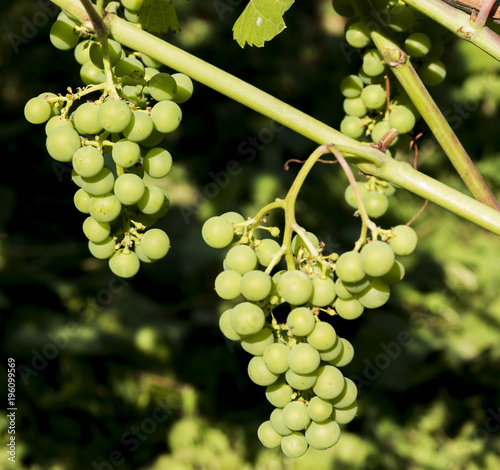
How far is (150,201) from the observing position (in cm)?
85

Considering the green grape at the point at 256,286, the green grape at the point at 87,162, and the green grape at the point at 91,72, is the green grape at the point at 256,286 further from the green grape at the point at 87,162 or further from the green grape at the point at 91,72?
the green grape at the point at 91,72

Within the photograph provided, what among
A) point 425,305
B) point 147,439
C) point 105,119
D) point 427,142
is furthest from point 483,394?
point 105,119

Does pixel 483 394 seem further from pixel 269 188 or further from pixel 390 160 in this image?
pixel 390 160

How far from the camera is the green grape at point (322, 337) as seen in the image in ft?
2.63

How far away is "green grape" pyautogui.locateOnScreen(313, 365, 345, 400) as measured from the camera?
2.72 feet

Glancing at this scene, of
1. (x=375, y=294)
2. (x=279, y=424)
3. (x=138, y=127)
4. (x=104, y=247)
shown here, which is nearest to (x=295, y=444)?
(x=279, y=424)

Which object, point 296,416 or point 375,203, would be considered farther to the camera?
point 375,203

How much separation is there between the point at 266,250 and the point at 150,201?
0.18m

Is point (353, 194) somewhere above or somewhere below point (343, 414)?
above

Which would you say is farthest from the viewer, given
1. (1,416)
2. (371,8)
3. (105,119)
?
(1,416)

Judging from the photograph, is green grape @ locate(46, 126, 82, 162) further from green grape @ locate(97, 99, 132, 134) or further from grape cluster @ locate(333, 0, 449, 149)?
grape cluster @ locate(333, 0, 449, 149)

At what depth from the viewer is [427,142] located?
301cm

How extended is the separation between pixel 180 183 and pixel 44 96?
2.12 m

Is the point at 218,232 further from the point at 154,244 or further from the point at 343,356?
the point at 343,356
